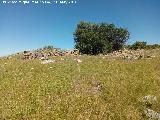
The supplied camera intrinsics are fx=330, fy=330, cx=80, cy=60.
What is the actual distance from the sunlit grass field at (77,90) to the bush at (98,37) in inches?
1529

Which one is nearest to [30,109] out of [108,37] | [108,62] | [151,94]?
[151,94]

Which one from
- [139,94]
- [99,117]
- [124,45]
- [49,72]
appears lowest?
[99,117]

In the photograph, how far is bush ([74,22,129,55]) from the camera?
76.2 metres

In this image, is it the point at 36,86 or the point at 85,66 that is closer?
the point at 36,86

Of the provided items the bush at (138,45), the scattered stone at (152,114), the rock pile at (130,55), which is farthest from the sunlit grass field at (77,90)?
the bush at (138,45)

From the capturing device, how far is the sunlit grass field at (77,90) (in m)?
22.8

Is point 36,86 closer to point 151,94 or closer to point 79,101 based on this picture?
point 79,101

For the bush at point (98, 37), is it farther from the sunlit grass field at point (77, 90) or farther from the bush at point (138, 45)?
the sunlit grass field at point (77, 90)

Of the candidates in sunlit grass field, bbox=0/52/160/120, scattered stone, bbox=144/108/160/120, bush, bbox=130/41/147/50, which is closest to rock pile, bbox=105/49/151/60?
sunlit grass field, bbox=0/52/160/120

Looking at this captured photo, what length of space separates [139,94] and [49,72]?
33.5 feet

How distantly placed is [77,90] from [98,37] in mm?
52116

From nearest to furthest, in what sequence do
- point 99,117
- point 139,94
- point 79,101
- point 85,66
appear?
point 99,117 → point 79,101 → point 139,94 → point 85,66

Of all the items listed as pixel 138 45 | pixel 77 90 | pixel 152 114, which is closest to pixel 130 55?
pixel 77 90

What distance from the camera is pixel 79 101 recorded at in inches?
975
